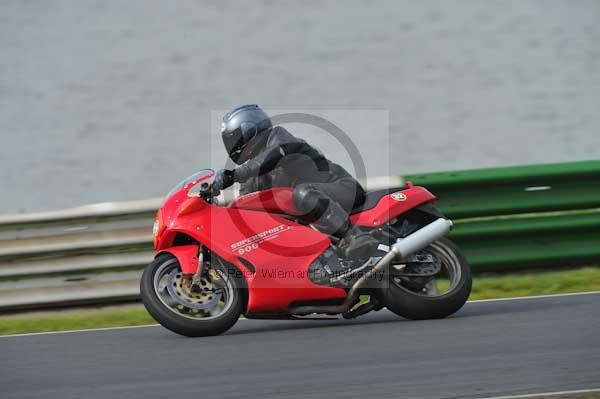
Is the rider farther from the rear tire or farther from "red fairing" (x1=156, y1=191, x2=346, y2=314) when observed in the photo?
the rear tire

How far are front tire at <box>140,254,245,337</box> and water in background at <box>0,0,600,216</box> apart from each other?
307cm

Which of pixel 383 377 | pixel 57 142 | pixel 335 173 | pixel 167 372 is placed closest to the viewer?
pixel 383 377

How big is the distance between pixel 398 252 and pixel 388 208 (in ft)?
1.21

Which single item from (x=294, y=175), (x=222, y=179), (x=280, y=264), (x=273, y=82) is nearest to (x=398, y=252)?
(x=280, y=264)

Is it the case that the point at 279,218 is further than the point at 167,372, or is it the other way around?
the point at 279,218

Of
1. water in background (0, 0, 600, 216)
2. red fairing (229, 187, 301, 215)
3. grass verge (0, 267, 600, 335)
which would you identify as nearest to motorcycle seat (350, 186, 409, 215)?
red fairing (229, 187, 301, 215)

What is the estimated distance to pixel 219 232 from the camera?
6.02m

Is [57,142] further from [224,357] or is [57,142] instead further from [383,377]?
[383,377]

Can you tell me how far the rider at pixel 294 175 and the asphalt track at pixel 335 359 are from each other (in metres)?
0.64

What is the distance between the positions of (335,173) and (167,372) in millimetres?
2007

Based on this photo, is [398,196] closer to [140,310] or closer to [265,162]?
A: [265,162]

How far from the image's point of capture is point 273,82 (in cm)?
899

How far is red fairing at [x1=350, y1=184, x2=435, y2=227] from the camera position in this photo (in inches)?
241

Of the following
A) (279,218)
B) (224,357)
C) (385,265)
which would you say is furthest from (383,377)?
(279,218)
